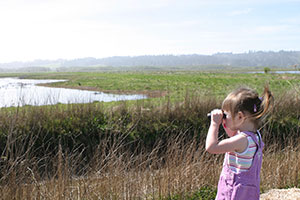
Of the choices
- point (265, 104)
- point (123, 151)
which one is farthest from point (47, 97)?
point (265, 104)

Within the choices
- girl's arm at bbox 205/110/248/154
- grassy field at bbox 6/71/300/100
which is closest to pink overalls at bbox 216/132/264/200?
girl's arm at bbox 205/110/248/154

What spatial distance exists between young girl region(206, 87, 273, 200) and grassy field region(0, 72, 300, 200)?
20.2 inches

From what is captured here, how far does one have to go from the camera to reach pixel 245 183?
7.63ft

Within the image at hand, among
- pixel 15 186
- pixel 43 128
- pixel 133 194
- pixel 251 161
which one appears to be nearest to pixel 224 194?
pixel 251 161

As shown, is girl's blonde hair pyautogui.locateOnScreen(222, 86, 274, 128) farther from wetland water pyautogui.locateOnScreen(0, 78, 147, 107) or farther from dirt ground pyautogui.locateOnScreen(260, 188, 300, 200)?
wetland water pyautogui.locateOnScreen(0, 78, 147, 107)

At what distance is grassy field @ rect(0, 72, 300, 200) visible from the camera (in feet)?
13.4

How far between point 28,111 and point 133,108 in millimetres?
3494

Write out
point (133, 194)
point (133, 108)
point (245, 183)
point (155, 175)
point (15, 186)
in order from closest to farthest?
1. point (245, 183)
2. point (15, 186)
3. point (133, 194)
4. point (155, 175)
5. point (133, 108)

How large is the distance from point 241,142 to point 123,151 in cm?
534

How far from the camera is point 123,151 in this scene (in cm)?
732

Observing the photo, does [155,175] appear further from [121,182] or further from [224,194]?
[224,194]

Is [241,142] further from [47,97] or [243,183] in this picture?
[47,97]

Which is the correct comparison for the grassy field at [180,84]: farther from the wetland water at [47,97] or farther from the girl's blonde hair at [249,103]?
the girl's blonde hair at [249,103]

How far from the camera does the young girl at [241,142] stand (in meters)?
2.28
